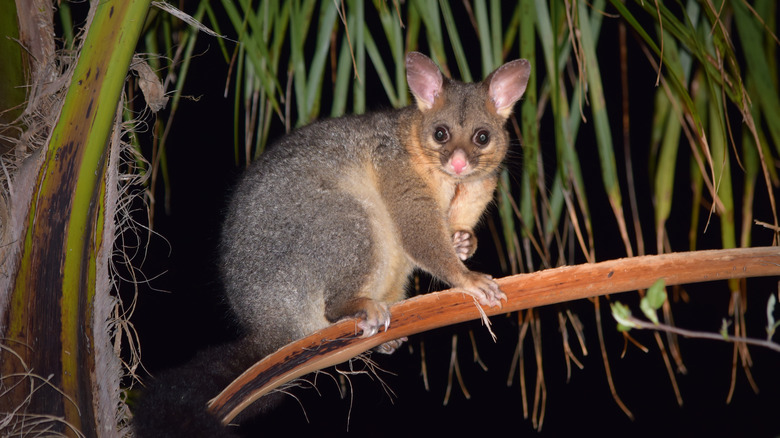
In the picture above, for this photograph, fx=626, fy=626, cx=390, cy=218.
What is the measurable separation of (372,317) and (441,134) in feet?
3.85

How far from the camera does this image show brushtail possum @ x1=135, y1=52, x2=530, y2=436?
9.73ft

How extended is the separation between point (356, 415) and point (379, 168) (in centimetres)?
320

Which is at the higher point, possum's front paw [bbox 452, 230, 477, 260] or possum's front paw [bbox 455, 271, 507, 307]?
possum's front paw [bbox 452, 230, 477, 260]

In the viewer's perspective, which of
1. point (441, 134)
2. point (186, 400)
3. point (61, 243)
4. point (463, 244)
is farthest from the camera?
point (463, 244)

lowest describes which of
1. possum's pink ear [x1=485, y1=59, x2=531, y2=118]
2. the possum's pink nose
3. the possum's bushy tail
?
the possum's bushy tail

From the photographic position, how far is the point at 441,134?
3.38m

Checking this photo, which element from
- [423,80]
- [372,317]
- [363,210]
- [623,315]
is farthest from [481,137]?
[623,315]

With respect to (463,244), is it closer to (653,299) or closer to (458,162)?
(458,162)

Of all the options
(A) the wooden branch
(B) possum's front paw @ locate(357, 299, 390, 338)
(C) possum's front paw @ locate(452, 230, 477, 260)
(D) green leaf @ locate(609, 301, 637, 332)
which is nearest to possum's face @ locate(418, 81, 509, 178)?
(C) possum's front paw @ locate(452, 230, 477, 260)

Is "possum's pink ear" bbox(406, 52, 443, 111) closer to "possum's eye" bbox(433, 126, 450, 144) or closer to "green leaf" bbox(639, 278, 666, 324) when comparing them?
"possum's eye" bbox(433, 126, 450, 144)

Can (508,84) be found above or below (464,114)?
above

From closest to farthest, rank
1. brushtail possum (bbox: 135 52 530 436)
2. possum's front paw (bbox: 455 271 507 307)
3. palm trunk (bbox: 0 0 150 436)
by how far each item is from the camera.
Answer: palm trunk (bbox: 0 0 150 436), possum's front paw (bbox: 455 271 507 307), brushtail possum (bbox: 135 52 530 436)

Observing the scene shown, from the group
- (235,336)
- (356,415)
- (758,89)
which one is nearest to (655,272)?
(758,89)

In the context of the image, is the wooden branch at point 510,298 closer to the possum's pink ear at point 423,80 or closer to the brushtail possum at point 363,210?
the brushtail possum at point 363,210
